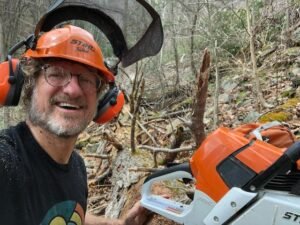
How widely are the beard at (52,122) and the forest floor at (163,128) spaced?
95 centimetres

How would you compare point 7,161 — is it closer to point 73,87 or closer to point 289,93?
point 73,87

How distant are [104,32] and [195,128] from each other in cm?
96

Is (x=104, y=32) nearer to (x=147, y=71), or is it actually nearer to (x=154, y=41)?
(x=154, y=41)

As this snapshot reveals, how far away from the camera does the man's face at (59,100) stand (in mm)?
1698

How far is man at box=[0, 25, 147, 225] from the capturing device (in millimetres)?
1604

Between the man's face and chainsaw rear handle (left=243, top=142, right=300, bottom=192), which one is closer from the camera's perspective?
chainsaw rear handle (left=243, top=142, right=300, bottom=192)

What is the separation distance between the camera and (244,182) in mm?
1456

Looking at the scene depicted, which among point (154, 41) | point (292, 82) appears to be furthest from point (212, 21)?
point (154, 41)

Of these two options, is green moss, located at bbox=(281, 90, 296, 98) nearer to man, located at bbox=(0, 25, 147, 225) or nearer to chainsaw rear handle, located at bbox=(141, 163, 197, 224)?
chainsaw rear handle, located at bbox=(141, 163, 197, 224)

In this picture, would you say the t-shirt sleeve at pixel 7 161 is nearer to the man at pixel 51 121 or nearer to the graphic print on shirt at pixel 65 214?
the man at pixel 51 121

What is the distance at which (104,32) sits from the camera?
216 centimetres

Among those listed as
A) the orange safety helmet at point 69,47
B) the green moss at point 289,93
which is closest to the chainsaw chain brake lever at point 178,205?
the orange safety helmet at point 69,47

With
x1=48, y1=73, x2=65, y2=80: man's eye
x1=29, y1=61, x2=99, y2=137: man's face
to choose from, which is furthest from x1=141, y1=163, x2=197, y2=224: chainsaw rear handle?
x1=48, y1=73, x2=65, y2=80: man's eye

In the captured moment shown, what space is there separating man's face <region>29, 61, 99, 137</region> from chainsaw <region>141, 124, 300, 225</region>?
569 mm
